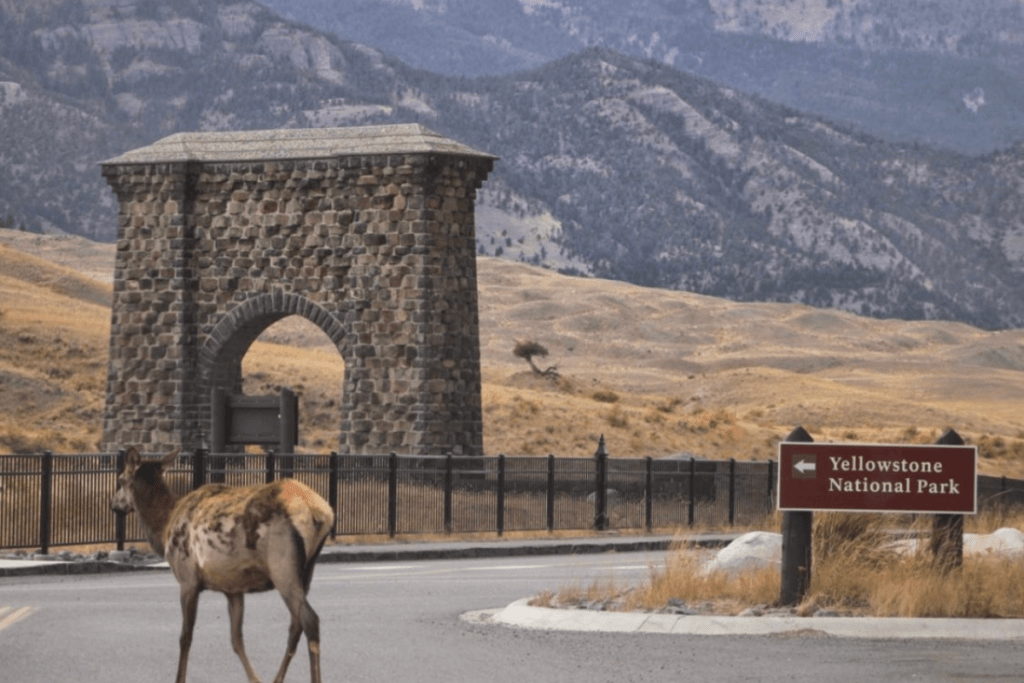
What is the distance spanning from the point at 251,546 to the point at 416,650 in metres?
4.71

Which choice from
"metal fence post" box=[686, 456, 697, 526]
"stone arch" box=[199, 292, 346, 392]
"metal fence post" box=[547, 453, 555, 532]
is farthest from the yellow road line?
"stone arch" box=[199, 292, 346, 392]

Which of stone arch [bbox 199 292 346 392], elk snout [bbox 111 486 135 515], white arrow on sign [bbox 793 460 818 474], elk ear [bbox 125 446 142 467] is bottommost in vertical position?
elk snout [bbox 111 486 135 515]

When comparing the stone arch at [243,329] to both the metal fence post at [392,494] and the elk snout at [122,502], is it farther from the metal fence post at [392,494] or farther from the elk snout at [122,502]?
the elk snout at [122,502]

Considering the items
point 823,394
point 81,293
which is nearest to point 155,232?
point 81,293

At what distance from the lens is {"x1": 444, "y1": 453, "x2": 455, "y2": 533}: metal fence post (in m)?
33.5

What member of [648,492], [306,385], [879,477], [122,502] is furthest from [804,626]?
[306,385]

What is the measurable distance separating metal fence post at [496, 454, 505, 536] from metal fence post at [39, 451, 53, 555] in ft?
27.9

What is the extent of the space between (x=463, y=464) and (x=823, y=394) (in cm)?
6828

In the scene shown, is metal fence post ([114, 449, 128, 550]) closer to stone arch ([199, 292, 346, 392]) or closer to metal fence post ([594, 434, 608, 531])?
metal fence post ([594, 434, 608, 531])

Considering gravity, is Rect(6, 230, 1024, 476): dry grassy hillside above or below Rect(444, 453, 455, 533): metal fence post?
above

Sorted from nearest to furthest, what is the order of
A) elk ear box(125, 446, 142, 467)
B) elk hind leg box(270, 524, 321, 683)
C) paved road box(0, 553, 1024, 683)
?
elk hind leg box(270, 524, 321, 683)
elk ear box(125, 446, 142, 467)
paved road box(0, 553, 1024, 683)

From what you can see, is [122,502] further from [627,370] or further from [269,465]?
[627,370]

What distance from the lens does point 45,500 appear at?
26.4 metres

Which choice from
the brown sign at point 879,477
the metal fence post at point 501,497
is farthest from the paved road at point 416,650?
the metal fence post at point 501,497
